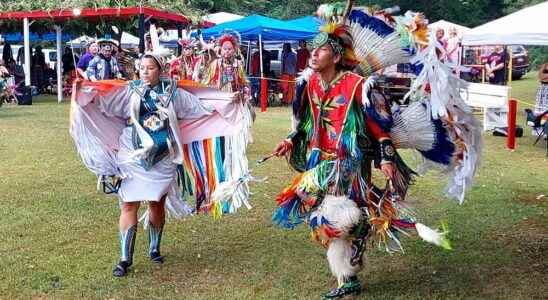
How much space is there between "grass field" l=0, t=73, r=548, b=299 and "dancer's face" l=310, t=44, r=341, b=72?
3.49ft

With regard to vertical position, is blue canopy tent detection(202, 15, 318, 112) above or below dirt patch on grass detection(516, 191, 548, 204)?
above

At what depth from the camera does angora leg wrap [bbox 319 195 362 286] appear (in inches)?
162

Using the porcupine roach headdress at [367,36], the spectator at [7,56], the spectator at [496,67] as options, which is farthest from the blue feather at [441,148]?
the spectator at [7,56]

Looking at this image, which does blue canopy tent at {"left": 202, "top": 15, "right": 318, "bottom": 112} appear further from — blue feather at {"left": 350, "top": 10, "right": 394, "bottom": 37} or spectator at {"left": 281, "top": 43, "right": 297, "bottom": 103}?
blue feather at {"left": 350, "top": 10, "right": 394, "bottom": 37}

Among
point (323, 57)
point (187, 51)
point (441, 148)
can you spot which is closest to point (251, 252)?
point (441, 148)

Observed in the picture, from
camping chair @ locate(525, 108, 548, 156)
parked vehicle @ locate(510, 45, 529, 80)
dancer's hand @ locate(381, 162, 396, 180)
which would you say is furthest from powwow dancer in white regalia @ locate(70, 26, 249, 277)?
parked vehicle @ locate(510, 45, 529, 80)

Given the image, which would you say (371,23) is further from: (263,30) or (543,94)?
(263,30)

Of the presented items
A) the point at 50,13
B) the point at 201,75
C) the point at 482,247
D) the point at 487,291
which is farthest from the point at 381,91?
the point at 50,13

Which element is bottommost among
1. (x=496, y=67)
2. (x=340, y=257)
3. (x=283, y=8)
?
(x=340, y=257)

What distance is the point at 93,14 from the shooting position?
58.6 feet

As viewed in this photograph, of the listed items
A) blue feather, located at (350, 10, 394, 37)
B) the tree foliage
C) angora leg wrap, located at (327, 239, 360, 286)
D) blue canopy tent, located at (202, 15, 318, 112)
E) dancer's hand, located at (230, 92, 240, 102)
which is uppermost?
the tree foliage

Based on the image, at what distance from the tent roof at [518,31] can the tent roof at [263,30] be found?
772 cm

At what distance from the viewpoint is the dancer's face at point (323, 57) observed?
4.25 metres

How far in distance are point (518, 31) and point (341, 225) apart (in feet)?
19.6
